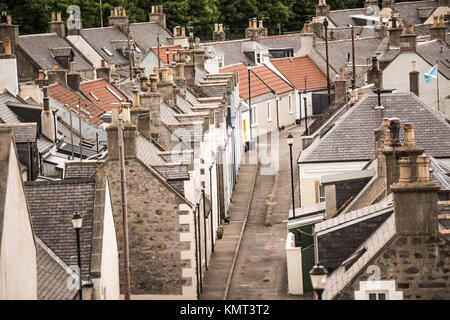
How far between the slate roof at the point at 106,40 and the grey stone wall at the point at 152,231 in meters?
69.6

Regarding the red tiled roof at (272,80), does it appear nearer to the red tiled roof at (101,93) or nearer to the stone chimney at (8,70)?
the red tiled roof at (101,93)

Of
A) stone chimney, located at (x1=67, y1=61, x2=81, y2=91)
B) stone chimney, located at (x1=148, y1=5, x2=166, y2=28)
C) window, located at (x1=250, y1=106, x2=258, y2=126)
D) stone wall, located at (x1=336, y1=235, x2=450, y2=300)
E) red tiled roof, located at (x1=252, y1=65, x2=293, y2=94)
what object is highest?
stone chimney, located at (x1=148, y1=5, x2=166, y2=28)

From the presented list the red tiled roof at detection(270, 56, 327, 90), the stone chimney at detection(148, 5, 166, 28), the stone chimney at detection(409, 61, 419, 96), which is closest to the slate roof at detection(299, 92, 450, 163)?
the stone chimney at detection(409, 61, 419, 96)

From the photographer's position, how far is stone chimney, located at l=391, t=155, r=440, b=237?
27031 millimetres

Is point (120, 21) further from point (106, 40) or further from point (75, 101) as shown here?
point (75, 101)

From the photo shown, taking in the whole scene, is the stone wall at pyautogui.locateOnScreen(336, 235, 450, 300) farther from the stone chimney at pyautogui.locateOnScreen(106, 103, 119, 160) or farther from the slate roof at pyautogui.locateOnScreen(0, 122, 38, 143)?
the slate roof at pyautogui.locateOnScreen(0, 122, 38, 143)

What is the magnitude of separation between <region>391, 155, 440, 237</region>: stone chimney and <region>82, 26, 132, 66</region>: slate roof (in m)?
85.0

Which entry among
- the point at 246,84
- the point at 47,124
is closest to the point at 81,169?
the point at 47,124

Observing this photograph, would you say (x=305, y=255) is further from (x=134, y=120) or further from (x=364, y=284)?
(x=364, y=284)

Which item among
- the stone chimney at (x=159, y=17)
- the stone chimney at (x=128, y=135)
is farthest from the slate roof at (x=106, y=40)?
the stone chimney at (x=128, y=135)

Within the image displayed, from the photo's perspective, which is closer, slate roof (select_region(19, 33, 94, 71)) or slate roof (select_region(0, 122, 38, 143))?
slate roof (select_region(0, 122, 38, 143))

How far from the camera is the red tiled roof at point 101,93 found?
3017 inches

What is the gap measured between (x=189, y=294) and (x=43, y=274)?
37.4 feet

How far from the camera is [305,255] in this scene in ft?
147
